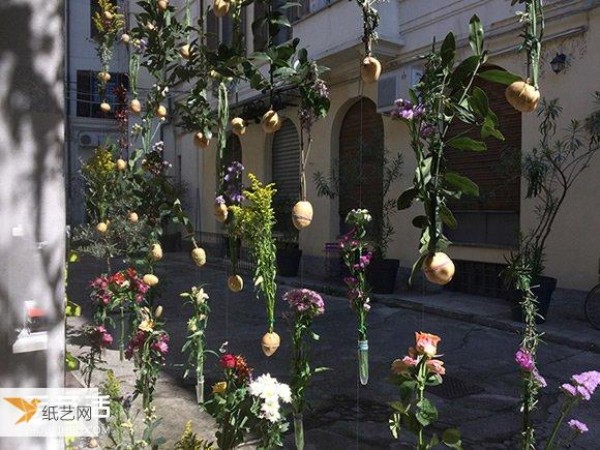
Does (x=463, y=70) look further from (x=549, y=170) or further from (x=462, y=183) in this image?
(x=549, y=170)

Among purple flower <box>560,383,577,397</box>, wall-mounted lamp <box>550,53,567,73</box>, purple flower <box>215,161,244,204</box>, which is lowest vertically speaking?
purple flower <box>560,383,577,397</box>

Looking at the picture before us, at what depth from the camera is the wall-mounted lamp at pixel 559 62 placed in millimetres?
7195

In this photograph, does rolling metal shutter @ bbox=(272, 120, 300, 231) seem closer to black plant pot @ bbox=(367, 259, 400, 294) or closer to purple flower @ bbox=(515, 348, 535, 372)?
black plant pot @ bbox=(367, 259, 400, 294)

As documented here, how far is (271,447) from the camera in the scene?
1863mm

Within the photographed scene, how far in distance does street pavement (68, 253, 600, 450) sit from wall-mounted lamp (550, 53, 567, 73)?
2.97 meters

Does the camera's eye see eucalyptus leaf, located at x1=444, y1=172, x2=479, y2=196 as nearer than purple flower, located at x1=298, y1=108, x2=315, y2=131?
Yes

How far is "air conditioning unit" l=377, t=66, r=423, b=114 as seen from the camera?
355 inches

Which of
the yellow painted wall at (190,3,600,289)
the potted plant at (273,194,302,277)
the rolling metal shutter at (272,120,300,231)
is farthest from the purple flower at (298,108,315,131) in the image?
the rolling metal shutter at (272,120,300,231)

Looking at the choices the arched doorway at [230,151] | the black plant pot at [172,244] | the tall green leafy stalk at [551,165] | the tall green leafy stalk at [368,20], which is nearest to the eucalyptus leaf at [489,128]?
the tall green leafy stalk at [368,20]

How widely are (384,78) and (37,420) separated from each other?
29.2 ft

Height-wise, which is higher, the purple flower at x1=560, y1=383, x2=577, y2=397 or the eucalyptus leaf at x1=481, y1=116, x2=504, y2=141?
the eucalyptus leaf at x1=481, y1=116, x2=504, y2=141

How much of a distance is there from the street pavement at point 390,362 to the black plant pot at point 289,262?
6.75ft

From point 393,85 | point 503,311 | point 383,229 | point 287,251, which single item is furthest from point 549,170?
point 287,251

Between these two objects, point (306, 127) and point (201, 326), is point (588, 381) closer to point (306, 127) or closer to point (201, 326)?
point (306, 127)
